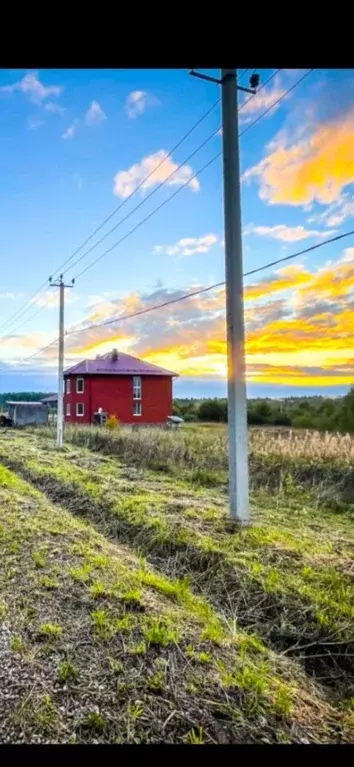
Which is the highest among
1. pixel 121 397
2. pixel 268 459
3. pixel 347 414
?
pixel 121 397

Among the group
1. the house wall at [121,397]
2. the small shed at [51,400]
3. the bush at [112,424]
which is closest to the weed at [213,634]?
the house wall at [121,397]

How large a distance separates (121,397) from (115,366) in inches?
29.3

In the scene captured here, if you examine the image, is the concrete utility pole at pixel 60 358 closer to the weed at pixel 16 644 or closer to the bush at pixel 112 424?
the bush at pixel 112 424

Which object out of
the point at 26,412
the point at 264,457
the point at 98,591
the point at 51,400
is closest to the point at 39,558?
the point at 98,591

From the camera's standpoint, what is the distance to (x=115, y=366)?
9.14 metres

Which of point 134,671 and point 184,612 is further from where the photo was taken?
point 184,612

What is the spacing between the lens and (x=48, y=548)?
2291 millimetres

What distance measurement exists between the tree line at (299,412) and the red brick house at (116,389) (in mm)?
3834

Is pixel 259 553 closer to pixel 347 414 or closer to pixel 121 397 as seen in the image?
pixel 347 414

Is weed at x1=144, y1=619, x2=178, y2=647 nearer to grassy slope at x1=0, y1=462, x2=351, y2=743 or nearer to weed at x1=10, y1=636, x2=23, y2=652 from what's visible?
grassy slope at x1=0, y1=462, x2=351, y2=743

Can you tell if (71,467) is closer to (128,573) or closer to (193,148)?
(128,573)

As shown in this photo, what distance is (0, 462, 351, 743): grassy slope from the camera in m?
1.05

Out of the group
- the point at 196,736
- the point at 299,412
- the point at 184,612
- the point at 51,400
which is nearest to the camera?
the point at 196,736
